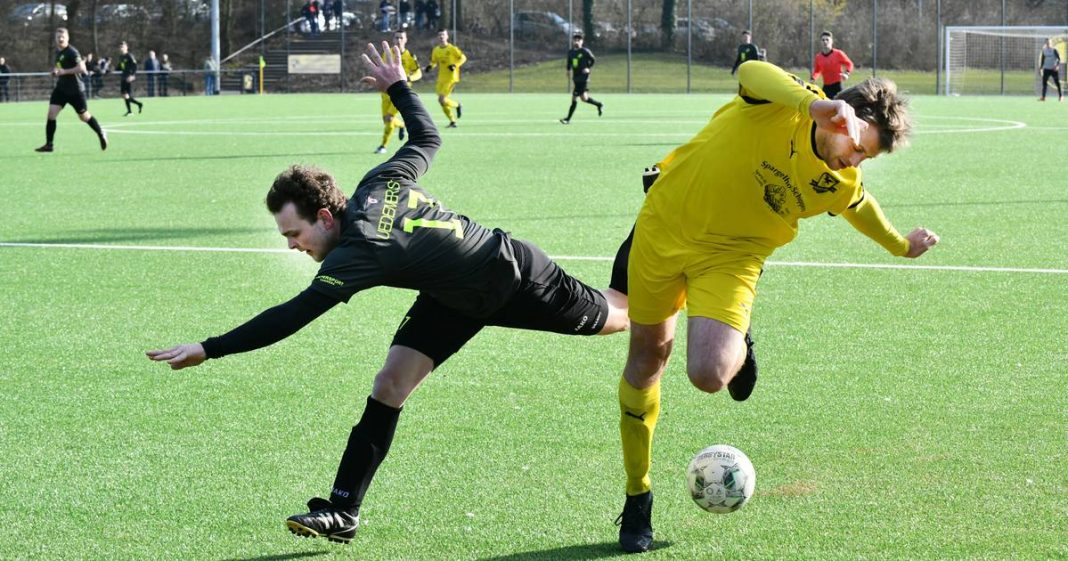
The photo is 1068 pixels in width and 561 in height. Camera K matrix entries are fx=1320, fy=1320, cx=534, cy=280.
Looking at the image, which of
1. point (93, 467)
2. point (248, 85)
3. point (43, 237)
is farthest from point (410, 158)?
point (248, 85)

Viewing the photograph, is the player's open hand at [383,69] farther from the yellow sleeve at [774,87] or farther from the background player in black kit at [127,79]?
the background player in black kit at [127,79]

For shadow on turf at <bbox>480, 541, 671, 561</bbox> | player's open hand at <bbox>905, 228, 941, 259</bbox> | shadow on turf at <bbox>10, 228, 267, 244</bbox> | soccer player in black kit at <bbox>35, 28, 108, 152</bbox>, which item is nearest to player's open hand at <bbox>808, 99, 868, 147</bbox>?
player's open hand at <bbox>905, 228, 941, 259</bbox>

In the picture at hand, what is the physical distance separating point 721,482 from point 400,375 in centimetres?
124

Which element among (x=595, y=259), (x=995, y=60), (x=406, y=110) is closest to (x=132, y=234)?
(x=595, y=259)

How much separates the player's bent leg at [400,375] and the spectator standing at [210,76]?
5128cm

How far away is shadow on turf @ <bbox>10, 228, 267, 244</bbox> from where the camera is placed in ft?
39.6

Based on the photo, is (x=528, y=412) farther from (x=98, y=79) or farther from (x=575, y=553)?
(x=98, y=79)

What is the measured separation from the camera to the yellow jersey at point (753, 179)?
4664 millimetres

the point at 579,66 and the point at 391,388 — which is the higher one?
the point at 579,66

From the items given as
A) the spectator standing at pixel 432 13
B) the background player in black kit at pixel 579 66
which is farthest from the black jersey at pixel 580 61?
the spectator standing at pixel 432 13

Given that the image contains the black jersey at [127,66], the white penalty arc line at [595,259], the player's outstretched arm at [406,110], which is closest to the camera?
the player's outstretched arm at [406,110]

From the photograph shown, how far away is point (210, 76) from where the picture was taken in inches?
2135

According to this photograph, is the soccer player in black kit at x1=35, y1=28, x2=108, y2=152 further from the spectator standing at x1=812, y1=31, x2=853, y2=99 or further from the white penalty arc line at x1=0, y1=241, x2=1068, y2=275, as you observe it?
the spectator standing at x1=812, y1=31, x2=853, y2=99

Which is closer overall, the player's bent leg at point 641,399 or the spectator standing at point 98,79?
the player's bent leg at point 641,399
